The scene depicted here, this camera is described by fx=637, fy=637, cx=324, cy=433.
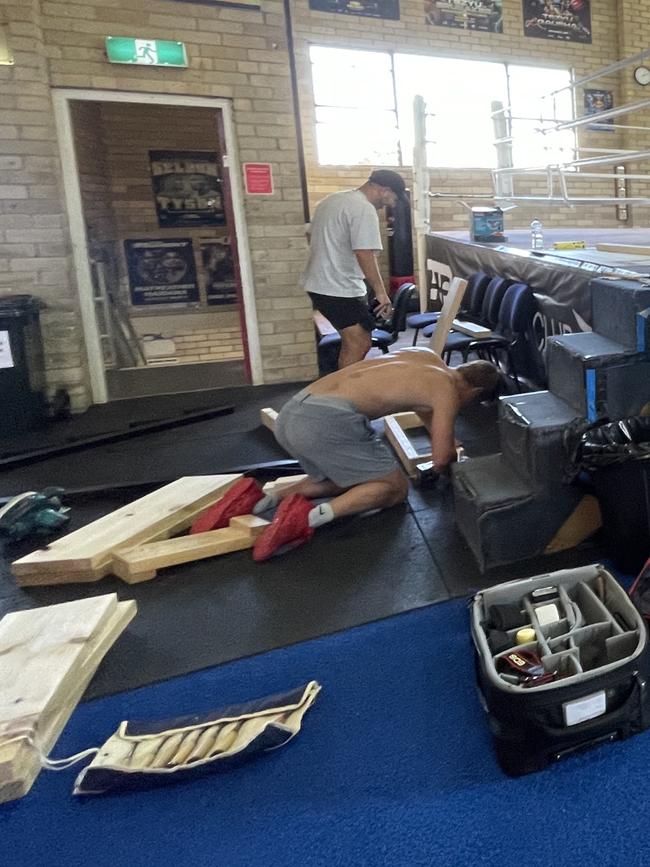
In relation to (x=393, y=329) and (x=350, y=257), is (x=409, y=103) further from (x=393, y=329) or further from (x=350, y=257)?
(x=350, y=257)

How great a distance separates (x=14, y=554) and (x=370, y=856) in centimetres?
211

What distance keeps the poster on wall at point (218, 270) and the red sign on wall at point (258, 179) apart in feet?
8.53

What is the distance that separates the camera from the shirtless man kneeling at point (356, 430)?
8.61 feet

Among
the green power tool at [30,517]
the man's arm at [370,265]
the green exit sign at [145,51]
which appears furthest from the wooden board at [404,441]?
the green exit sign at [145,51]

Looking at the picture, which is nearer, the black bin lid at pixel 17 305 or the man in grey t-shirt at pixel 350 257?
the man in grey t-shirt at pixel 350 257

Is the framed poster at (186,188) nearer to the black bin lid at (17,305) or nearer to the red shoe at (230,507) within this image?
the black bin lid at (17,305)

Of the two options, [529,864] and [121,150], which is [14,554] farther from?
[121,150]

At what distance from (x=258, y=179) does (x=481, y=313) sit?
2.10 meters

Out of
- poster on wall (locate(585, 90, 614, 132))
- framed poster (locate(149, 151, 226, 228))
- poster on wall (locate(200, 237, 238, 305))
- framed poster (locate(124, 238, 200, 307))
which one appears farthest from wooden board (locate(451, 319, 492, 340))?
poster on wall (locate(585, 90, 614, 132))

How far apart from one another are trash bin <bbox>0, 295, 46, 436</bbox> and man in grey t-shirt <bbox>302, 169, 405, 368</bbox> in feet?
6.48

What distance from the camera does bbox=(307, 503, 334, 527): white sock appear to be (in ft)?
8.62

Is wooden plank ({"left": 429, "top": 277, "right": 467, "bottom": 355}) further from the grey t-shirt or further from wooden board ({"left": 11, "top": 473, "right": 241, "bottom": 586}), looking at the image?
wooden board ({"left": 11, "top": 473, "right": 241, "bottom": 586})

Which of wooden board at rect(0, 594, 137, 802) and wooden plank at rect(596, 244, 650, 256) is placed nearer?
wooden board at rect(0, 594, 137, 802)

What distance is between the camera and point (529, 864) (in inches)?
49.0
